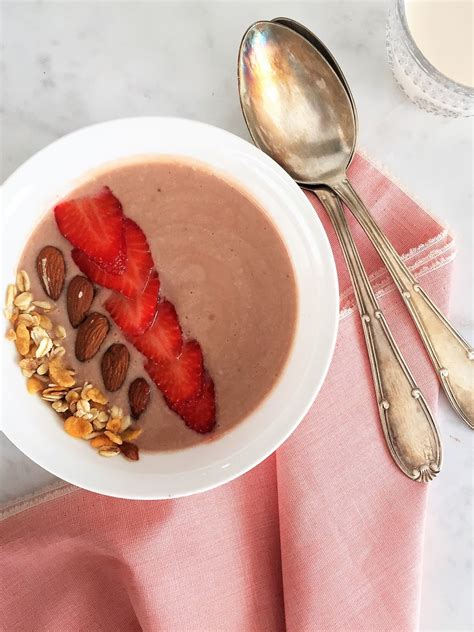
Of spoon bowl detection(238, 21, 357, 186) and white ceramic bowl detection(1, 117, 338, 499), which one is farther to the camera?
spoon bowl detection(238, 21, 357, 186)

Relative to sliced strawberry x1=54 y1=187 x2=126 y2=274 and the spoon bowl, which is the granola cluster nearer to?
sliced strawberry x1=54 y1=187 x2=126 y2=274

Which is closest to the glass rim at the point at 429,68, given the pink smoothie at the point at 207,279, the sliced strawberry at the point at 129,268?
the pink smoothie at the point at 207,279

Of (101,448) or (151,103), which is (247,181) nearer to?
(151,103)

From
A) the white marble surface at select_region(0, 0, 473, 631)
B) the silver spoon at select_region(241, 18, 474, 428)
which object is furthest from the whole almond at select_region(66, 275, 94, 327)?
the silver spoon at select_region(241, 18, 474, 428)

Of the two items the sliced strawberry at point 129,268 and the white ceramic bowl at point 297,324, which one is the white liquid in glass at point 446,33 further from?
the sliced strawberry at point 129,268

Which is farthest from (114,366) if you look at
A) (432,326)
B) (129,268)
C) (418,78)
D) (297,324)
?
(418,78)
